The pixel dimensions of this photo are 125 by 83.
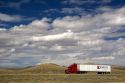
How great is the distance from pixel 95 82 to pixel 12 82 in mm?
15285

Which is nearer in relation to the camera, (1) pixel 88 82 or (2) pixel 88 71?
(1) pixel 88 82

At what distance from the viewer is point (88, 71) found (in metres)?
102

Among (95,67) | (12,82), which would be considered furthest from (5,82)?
(95,67)

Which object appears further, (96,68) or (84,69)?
(96,68)

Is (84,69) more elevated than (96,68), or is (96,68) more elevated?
(96,68)

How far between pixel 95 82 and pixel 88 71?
176 ft

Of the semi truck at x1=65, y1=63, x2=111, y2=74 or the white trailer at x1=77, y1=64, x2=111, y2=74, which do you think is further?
the white trailer at x1=77, y1=64, x2=111, y2=74

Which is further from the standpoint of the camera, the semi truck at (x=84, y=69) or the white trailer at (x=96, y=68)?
the white trailer at (x=96, y=68)

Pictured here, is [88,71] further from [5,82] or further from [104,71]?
[5,82]

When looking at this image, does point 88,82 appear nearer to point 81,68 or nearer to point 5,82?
point 5,82

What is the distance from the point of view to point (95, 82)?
160 feet

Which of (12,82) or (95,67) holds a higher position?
(95,67)

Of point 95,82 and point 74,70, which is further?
point 74,70

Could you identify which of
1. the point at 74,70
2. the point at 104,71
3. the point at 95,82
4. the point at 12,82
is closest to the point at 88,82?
the point at 95,82
